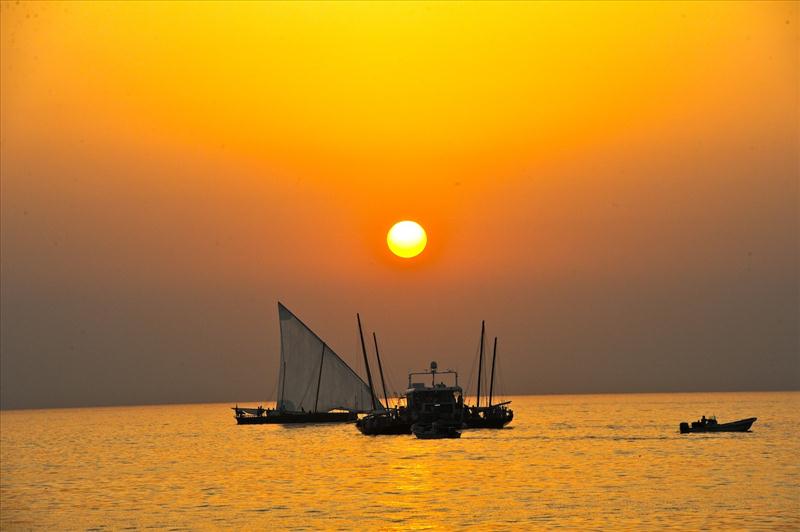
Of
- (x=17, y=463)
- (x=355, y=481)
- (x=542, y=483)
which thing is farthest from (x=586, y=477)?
(x=17, y=463)

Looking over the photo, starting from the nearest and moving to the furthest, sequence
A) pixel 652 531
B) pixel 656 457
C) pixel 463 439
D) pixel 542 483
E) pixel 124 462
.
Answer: pixel 652 531, pixel 542 483, pixel 656 457, pixel 124 462, pixel 463 439

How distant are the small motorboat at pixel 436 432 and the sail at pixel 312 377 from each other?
104ft

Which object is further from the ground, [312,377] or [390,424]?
[312,377]

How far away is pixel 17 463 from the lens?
108 m

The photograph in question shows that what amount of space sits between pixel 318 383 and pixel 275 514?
9478 cm

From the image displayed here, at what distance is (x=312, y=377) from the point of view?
486ft

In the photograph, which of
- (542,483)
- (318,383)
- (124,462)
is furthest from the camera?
(318,383)

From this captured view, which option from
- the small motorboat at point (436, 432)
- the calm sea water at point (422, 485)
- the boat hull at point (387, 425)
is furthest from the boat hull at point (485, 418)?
the small motorboat at point (436, 432)

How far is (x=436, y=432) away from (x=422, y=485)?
45497 millimetres

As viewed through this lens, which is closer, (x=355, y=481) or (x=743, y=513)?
(x=743, y=513)

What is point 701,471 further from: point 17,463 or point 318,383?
point 318,383

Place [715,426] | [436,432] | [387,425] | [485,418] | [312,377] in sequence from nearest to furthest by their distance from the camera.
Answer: [436,432] < [715,426] < [387,425] < [485,418] < [312,377]

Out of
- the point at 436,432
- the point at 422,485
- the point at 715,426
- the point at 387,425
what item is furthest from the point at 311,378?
the point at 422,485

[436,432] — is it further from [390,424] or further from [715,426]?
[715,426]
